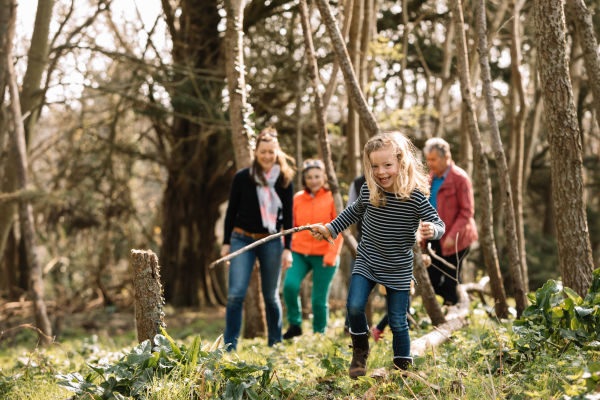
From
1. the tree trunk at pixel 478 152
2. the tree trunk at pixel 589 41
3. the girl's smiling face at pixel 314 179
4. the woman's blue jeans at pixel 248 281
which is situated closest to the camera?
the tree trunk at pixel 589 41

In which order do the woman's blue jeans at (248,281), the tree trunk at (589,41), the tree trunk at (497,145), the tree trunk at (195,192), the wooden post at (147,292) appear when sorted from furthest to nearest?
the tree trunk at (195,192) → the tree trunk at (497,145) → the woman's blue jeans at (248,281) → the tree trunk at (589,41) → the wooden post at (147,292)

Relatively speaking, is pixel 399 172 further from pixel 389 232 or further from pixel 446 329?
pixel 446 329

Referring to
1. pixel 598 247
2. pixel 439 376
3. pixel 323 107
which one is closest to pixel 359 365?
pixel 439 376

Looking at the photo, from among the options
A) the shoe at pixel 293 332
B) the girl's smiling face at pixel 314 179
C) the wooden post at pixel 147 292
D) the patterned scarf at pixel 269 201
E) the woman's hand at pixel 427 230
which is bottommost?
the shoe at pixel 293 332

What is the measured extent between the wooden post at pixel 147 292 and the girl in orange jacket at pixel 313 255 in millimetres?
→ 2381

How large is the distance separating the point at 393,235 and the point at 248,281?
1.86 meters

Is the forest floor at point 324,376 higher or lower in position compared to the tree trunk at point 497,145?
lower

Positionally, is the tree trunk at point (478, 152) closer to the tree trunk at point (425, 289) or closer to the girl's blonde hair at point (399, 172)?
the tree trunk at point (425, 289)

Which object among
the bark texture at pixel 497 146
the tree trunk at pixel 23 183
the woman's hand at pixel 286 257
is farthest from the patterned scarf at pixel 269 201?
the tree trunk at pixel 23 183

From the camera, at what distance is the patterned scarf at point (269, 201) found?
493cm

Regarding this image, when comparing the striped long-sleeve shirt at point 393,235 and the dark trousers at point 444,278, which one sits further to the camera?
the dark trousers at point 444,278

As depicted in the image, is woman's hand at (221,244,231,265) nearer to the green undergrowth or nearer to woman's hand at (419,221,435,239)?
the green undergrowth

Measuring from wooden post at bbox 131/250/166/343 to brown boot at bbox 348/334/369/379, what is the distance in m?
1.23

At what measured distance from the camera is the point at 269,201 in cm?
501
